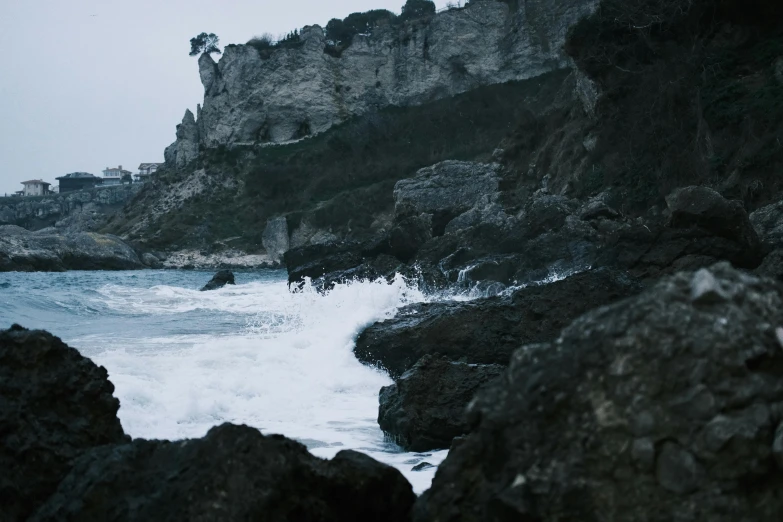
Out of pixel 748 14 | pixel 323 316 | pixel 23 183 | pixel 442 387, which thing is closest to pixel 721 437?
pixel 442 387

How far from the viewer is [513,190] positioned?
34.6 metres

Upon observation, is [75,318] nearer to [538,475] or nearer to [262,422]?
[262,422]

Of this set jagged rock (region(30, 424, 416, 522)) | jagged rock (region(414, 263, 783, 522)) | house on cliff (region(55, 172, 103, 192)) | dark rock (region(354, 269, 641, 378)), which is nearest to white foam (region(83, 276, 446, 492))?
dark rock (region(354, 269, 641, 378))

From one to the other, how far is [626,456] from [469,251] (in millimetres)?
18403

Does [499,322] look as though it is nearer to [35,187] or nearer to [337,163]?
[337,163]

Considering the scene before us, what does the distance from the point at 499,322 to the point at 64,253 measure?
4751 centimetres

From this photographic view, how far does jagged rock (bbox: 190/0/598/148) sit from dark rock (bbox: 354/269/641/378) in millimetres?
60404

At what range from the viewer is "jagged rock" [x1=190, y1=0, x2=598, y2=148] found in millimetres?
68125

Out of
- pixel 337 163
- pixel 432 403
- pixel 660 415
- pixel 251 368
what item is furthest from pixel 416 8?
pixel 660 415

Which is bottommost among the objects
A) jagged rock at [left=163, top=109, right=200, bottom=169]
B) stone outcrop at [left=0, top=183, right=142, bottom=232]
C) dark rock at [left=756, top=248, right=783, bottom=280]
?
dark rock at [left=756, top=248, right=783, bottom=280]

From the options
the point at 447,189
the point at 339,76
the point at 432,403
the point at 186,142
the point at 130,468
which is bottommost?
the point at 432,403

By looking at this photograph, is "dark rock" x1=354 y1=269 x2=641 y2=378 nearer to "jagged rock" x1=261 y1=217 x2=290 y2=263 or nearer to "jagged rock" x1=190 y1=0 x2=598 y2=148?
"jagged rock" x1=261 y1=217 x2=290 y2=263

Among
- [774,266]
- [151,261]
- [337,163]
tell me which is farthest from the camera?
[337,163]

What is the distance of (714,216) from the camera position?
1168 cm
